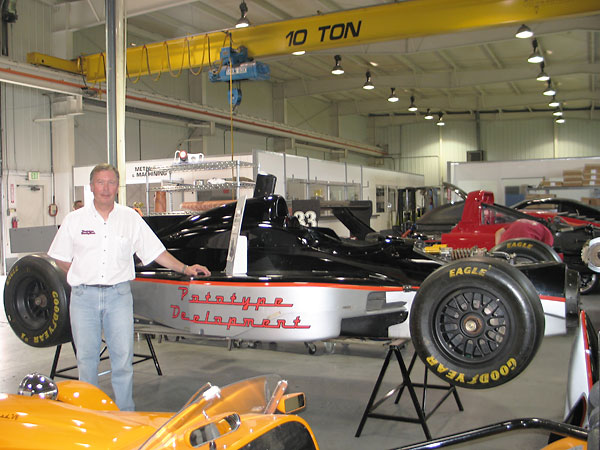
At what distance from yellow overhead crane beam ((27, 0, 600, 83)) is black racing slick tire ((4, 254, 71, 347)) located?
7.09 m

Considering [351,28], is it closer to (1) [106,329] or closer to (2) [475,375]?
(1) [106,329]

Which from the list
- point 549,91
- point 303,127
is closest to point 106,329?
point 549,91

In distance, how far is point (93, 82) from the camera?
42.9ft

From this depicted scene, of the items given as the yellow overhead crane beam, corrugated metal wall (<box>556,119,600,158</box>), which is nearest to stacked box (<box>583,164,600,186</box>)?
the yellow overhead crane beam

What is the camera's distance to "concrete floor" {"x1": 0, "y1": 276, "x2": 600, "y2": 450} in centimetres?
397

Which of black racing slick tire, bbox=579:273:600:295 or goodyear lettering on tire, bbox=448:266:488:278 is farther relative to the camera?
black racing slick tire, bbox=579:273:600:295

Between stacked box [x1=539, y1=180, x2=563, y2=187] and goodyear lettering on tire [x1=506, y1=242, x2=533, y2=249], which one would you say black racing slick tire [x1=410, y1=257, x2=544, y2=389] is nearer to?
goodyear lettering on tire [x1=506, y1=242, x2=533, y2=249]

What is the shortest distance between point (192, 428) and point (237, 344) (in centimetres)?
495

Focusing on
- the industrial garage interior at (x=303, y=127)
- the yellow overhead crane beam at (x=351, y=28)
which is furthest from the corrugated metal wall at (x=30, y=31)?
the yellow overhead crane beam at (x=351, y=28)

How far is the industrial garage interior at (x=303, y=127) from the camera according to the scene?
16.7ft

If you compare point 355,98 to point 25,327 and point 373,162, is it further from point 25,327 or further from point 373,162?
point 25,327

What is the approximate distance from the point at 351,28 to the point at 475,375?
8089mm

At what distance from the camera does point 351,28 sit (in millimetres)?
10086

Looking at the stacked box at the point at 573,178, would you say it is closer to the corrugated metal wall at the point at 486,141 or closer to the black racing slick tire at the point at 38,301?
the corrugated metal wall at the point at 486,141
